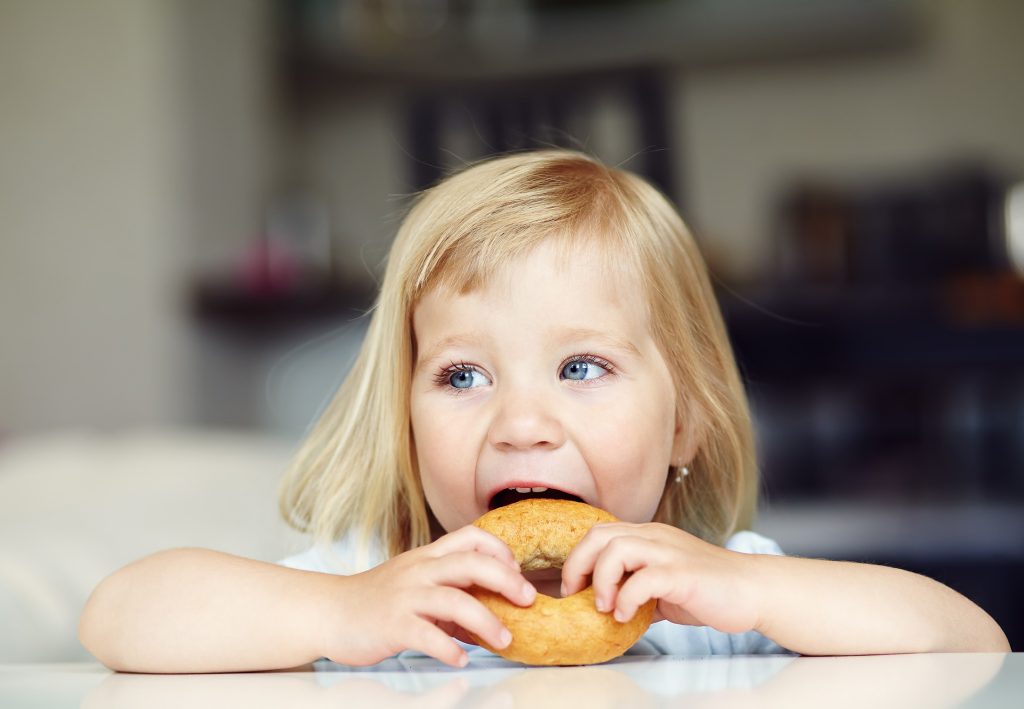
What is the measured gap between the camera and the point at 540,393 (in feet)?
2.90

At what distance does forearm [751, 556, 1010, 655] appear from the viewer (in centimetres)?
76

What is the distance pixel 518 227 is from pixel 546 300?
73mm

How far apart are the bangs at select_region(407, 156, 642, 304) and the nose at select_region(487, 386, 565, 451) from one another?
94 mm

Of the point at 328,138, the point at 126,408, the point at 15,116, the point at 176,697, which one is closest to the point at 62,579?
the point at 176,697

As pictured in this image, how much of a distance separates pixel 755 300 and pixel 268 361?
6.78 feet

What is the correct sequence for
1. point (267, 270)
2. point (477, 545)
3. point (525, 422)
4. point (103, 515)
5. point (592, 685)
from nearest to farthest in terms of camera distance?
point (592, 685) → point (477, 545) → point (525, 422) → point (103, 515) → point (267, 270)

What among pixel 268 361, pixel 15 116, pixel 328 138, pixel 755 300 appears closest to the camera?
pixel 755 300

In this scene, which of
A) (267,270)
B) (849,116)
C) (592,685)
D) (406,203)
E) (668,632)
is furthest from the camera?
(849,116)

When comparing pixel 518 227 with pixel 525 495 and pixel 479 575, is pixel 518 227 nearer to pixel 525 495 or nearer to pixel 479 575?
pixel 525 495

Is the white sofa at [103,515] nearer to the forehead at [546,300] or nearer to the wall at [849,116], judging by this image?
the forehead at [546,300]

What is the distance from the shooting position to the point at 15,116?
137 inches

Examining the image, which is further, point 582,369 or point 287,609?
point 582,369

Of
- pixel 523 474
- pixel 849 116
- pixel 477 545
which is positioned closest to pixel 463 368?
pixel 523 474

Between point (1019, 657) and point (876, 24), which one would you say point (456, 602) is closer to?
point (1019, 657)
